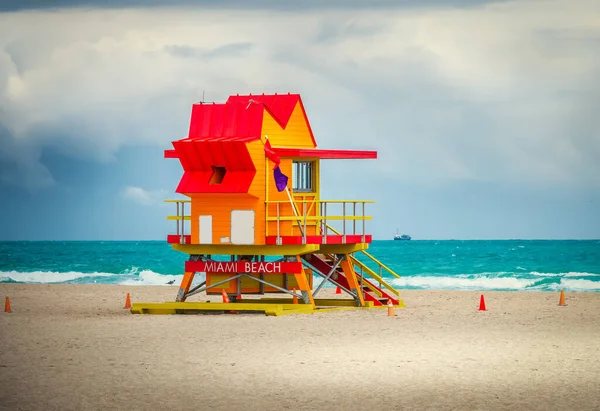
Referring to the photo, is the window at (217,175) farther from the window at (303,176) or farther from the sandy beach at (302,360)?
the sandy beach at (302,360)

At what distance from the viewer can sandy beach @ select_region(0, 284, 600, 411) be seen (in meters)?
17.3

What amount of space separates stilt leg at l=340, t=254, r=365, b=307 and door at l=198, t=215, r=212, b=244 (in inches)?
168

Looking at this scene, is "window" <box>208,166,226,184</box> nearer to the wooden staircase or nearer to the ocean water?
the wooden staircase

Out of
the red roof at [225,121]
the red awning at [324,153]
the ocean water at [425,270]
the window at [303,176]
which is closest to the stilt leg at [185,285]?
the window at [303,176]

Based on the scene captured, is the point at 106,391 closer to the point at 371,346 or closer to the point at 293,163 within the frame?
the point at 371,346

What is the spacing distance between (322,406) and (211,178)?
47.3 ft

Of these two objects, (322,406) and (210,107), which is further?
(210,107)

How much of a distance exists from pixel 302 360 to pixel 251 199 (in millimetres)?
9355

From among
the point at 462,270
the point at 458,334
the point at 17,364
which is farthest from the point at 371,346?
the point at 462,270

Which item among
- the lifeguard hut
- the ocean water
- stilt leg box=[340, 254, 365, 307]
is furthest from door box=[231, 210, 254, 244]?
the ocean water

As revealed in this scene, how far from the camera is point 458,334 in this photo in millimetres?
25719

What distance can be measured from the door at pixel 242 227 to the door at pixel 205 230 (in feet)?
2.28

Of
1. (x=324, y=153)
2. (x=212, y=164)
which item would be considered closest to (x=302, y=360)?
(x=212, y=164)

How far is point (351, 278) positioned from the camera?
3253 centimetres
